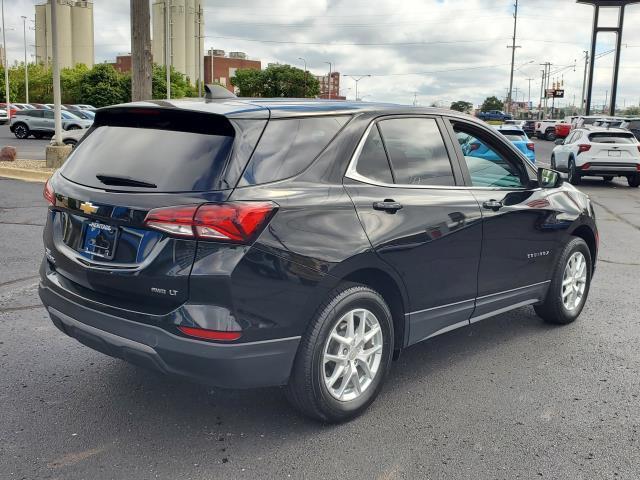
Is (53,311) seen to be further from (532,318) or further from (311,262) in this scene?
(532,318)

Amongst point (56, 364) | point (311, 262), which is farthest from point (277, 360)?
point (56, 364)

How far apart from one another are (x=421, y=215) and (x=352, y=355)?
36.7 inches

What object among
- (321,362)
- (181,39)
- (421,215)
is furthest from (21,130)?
(181,39)

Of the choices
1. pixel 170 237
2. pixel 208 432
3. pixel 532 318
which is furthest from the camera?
pixel 532 318

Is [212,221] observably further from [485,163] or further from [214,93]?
[485,163]

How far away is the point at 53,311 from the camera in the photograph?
3.75m

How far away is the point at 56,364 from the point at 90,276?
1395 mm

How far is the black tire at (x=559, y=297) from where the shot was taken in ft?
17.6

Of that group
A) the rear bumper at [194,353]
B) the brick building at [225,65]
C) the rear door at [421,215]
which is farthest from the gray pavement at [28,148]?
the brick building at [225,65]

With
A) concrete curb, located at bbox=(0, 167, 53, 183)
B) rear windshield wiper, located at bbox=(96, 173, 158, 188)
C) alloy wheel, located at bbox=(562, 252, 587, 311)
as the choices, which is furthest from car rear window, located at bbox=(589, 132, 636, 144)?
rear windshield wiper, located at bbox=(96, 173, 158, 188)

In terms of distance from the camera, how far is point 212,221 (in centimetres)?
310

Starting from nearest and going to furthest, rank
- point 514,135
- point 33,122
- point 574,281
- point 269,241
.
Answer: point 269,241 → point 574,281 → point 514,135 → point 33,122

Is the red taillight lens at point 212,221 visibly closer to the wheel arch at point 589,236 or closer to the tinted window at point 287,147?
the tinted window at point 287,147

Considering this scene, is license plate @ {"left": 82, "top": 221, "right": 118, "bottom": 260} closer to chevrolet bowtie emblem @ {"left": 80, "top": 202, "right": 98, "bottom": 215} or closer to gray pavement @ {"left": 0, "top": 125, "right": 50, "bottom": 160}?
chevrolet bowtie emblem @ {"left": 80, "top": 202, "right": 98, "bottom": 215}
